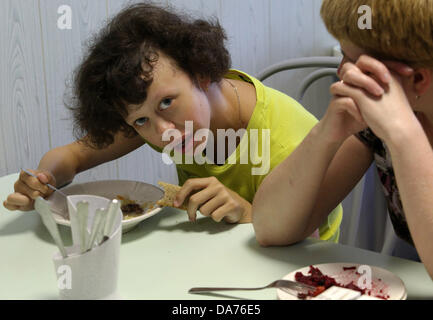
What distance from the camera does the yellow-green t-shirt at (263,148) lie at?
123 cm

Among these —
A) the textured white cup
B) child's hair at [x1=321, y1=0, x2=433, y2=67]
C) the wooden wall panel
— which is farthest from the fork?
the wooden wall panel

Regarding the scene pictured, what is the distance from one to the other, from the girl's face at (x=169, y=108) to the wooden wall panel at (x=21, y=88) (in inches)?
34.5

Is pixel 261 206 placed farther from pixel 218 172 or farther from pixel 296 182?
pixel 218 172

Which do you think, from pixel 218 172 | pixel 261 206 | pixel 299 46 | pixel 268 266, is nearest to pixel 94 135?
pixel 218 172

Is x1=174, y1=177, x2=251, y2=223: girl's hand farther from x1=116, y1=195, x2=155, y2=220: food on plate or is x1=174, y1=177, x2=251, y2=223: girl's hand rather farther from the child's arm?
the child's arm

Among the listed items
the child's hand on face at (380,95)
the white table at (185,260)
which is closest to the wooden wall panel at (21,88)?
the white table at (185,260)

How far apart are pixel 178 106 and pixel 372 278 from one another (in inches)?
20.6

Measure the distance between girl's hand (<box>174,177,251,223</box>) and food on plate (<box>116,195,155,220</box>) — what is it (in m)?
0.09

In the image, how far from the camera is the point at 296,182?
0.93m

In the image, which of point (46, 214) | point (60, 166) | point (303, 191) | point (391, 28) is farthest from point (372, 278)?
point (60, 166)

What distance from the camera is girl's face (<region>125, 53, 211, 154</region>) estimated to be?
1.10 m

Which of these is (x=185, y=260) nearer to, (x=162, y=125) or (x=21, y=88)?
(x=162, y=125)

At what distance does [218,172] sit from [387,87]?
556 mm

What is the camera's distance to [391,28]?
745 mm
